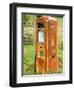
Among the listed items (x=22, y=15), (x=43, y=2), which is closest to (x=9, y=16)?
(x=22, y=15)

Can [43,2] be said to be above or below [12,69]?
above

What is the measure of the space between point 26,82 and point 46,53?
0.63 ft

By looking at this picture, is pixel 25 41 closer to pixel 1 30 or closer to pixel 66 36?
pixel 1 30

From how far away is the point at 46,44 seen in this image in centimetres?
157

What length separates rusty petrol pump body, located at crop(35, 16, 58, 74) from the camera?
156cm

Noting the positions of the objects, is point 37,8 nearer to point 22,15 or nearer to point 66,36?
point 22,15

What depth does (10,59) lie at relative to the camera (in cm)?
150

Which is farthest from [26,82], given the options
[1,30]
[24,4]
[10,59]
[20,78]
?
[24,4]

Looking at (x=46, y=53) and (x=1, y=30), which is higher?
(x=1, y=30)

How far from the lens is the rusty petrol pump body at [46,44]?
1.56m

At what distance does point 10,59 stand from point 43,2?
1.17 ft

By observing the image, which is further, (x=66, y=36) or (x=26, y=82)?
(x=66, y=36)

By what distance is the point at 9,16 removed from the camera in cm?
150

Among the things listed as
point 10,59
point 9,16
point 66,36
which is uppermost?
point 9,16
